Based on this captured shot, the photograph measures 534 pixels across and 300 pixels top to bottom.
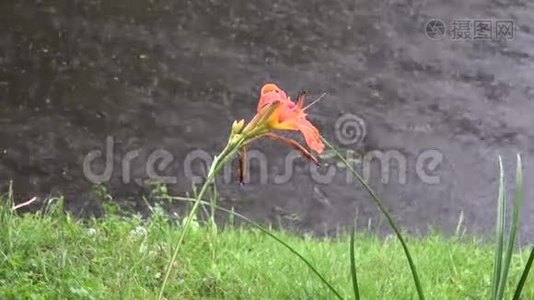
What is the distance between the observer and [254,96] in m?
3.49

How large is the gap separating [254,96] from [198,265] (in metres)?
1.45

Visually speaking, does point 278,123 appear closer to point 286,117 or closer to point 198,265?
point 286,117

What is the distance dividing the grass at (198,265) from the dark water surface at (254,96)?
3.01ft

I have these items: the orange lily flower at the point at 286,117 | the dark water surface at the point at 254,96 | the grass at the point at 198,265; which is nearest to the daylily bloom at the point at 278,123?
the orange lily flower at the point at 286,117

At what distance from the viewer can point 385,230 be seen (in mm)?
2984

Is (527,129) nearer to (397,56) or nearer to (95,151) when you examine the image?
(397,56)

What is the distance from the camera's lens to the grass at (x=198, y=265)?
6.32 feet

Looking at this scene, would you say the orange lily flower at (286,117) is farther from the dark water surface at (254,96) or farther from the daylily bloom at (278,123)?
the dark water surface at (254,96)

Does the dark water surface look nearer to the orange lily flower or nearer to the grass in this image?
the grass

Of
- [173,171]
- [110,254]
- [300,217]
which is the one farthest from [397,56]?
[110,254]

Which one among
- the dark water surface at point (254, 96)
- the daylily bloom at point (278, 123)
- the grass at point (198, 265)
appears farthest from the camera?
the dark water surface at point (254, 96)

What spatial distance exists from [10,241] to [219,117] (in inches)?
58.0

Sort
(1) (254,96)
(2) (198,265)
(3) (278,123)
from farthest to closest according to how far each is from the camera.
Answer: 1. (1) (254,96)
2. (2) (198,265)
3. (3) (278,123)

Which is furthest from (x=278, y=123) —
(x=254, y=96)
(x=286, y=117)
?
(x=254, y=96)
